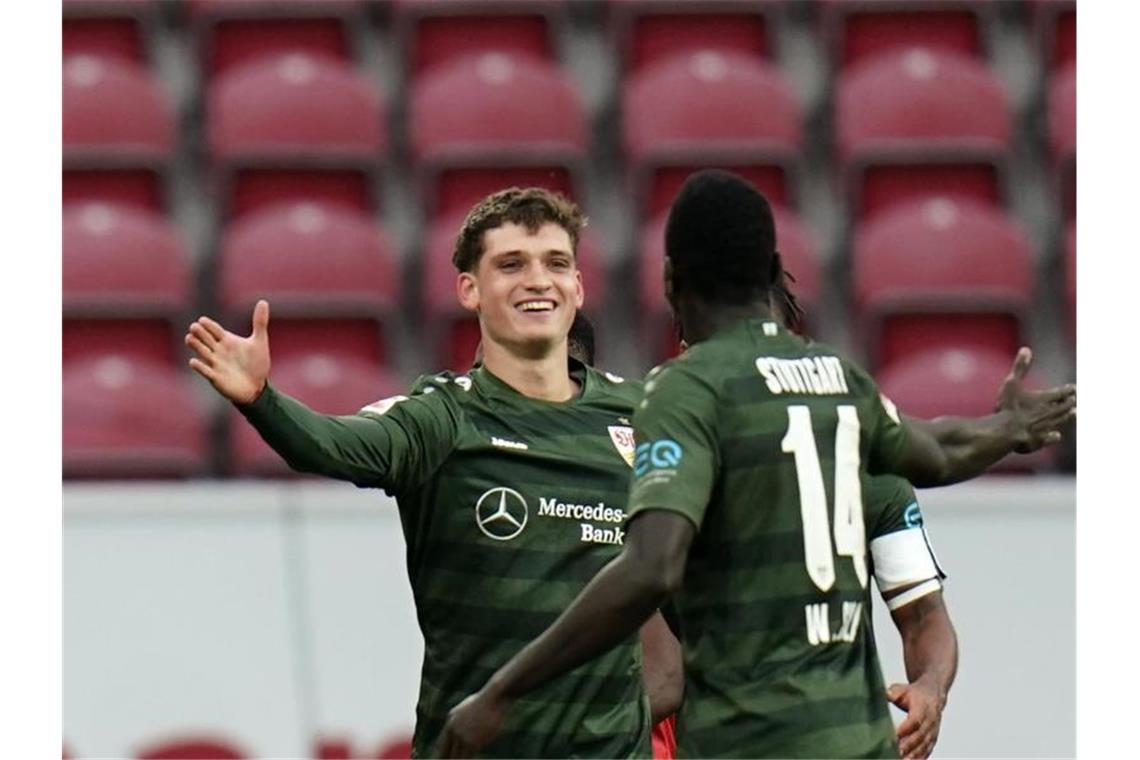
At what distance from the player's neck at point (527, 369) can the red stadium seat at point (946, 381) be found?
318 cm

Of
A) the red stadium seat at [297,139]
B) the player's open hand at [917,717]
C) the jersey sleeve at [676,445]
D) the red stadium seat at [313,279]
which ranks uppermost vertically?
the red stadium seat at [297,139]

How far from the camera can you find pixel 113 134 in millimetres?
8430

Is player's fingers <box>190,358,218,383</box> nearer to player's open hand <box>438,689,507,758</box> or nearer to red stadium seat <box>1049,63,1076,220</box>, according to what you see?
player's open hand <box>438,689,507,758</box>

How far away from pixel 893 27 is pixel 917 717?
17.7ft

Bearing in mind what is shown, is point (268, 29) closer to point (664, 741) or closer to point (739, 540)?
point (664, 741)

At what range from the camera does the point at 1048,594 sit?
19.5 ft

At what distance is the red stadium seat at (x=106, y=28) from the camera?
8812mm

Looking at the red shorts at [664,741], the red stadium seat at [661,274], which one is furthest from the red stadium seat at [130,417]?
the red shorts at [664,741]

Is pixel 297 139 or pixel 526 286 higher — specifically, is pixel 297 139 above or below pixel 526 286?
above

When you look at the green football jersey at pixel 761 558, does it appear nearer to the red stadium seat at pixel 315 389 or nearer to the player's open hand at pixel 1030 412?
the player's open hand at pixel 1030 412

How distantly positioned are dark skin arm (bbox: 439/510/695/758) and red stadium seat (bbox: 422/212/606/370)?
172 inches

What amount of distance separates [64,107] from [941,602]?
518 centimetres

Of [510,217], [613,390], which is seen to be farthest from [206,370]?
[613,390]
